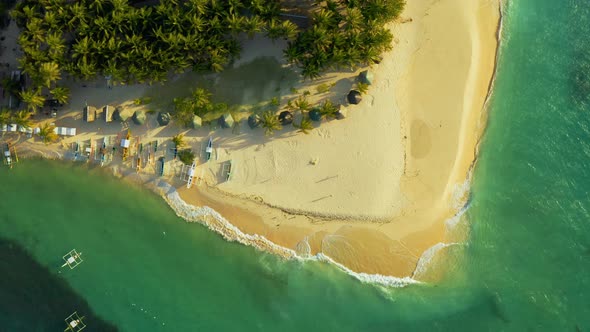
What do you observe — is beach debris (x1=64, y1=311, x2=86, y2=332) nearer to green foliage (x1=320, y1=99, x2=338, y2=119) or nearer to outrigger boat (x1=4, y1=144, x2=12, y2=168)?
outrigger boat (x1=4, y1=144, x2=12, y2=168)

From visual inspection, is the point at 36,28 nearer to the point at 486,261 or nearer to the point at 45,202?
the point at 45,202

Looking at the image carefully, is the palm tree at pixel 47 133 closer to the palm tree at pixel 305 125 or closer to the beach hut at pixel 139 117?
the beach hut at pixel 139 117

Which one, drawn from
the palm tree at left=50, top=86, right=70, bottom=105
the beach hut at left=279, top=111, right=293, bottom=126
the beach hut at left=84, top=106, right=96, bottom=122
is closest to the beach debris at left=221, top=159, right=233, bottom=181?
the beach hut at left=279, top=111, right=293, bottom=126

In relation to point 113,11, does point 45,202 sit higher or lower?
lower

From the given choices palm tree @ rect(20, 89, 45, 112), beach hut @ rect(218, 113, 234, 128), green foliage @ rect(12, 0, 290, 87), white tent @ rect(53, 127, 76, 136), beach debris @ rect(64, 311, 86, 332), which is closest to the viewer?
green foliage @ rect(12, 0, 290, 87)

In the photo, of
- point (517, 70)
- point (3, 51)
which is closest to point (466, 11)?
point (517, 70)
